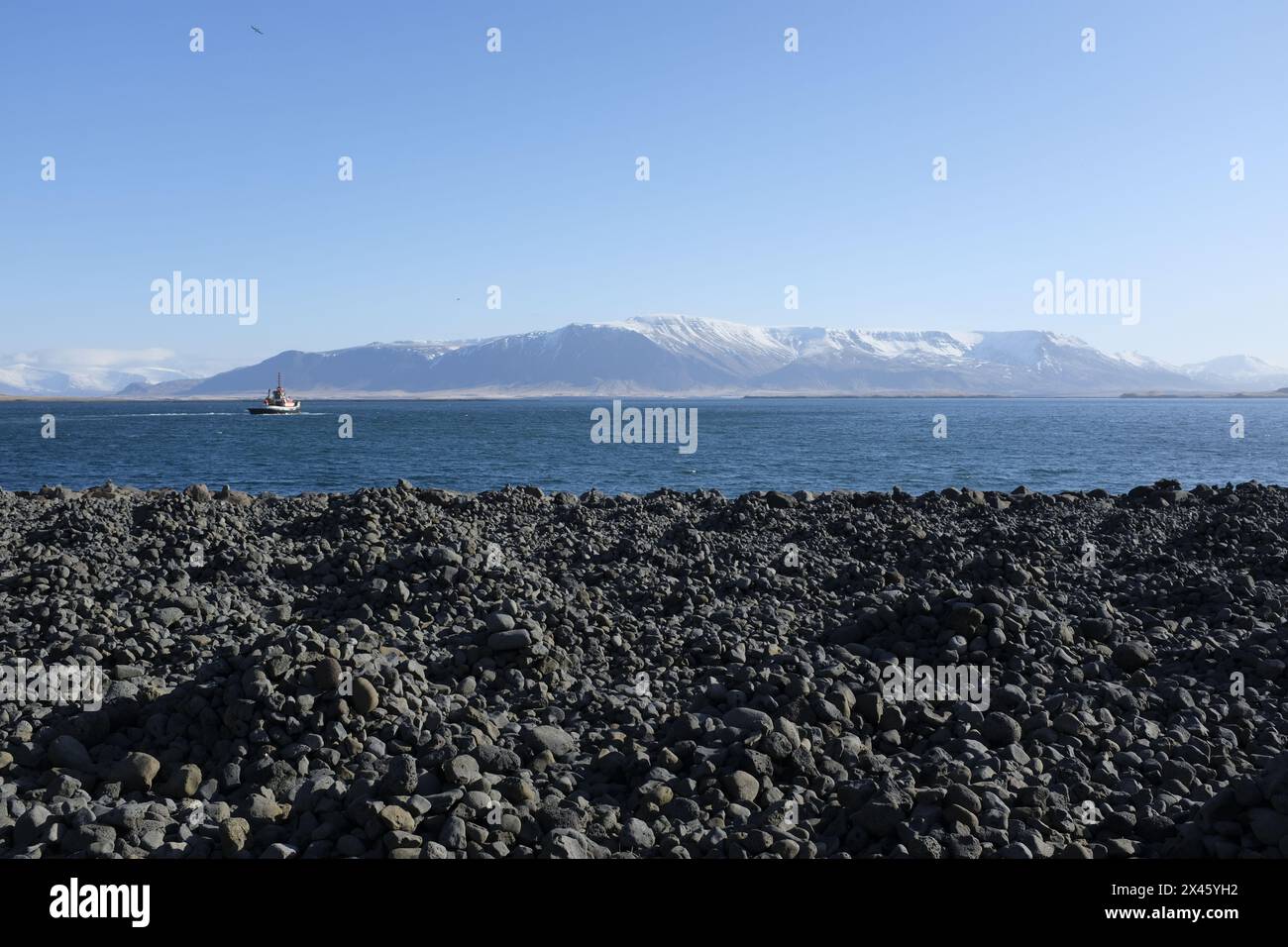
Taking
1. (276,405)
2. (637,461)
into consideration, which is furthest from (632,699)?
(276,405)

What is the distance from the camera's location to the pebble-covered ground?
19.3 ft

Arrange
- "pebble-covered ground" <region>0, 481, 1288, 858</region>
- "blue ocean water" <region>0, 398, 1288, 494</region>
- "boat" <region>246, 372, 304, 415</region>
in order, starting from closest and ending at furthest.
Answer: "pebble-covered ground" <region>0, 481, 1288, 858</region>, "blue ocean water" <region>0, 398, 1288, 494</region>, "boat" <region>246, 372, 304, 415</region>

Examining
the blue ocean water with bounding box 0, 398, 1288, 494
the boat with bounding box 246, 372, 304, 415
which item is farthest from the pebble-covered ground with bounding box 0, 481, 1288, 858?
the boat with bounding box 246, 372, 304, 415

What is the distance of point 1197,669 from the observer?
964 centimetres

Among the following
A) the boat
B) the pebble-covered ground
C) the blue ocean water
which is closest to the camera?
the pebble-covered ground

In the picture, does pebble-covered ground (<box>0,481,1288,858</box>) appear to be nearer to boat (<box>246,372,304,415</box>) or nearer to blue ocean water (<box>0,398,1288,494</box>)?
blue ocean water (<box>0,398,1288,494</box>)

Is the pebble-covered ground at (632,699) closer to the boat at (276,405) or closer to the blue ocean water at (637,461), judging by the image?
the blue ocean water at (637,461)

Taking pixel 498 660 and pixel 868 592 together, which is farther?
pixel 868 592

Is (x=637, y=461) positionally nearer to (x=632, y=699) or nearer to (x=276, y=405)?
(x=632, y=699)

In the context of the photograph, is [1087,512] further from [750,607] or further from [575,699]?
[575,699]

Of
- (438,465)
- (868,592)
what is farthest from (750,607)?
(438,465)
